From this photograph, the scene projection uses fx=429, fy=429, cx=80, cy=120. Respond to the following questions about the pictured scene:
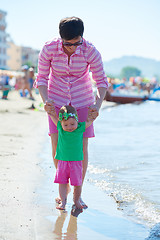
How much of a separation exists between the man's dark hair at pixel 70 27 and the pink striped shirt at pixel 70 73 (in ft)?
0.58

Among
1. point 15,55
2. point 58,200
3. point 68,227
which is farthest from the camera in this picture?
point 15,55

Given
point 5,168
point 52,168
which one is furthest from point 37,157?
point 5,168

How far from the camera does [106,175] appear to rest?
532cm

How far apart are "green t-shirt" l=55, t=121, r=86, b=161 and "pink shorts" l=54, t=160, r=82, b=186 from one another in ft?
0.20

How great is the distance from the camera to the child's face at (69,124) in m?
3.61

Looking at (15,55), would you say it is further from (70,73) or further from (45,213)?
(45,213)

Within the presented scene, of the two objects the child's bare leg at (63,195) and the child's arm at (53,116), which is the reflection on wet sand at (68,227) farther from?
the child's arm at (53,116)

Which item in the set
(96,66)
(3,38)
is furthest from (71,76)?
(3,38)

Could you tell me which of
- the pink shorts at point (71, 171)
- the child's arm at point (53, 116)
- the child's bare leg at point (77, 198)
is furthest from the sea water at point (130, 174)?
the child's arm at point (53, 116)

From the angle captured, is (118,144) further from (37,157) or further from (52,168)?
(52,168)

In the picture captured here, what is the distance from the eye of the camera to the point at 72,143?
3.71m

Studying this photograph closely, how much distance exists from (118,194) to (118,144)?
4.11 m

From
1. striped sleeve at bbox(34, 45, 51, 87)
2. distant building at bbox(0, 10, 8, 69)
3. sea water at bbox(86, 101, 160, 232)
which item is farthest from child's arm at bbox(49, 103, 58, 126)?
distant building at bbox(0, 10, 8, 69)

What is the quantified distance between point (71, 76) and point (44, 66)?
26cm
